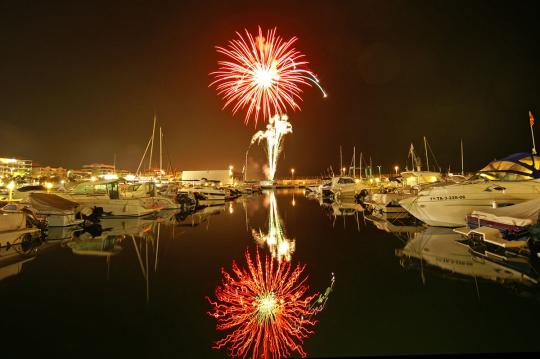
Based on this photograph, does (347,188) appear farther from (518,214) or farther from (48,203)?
(48,203)

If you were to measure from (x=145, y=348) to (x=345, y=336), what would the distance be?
9.22ft

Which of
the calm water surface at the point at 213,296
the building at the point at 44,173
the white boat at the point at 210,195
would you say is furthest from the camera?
the building at the point at 44,173

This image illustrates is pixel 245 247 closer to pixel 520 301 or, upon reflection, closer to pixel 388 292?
pixel 388 292

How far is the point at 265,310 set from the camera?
5.21 m

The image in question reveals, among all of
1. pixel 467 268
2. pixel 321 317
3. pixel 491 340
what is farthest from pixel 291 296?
pixel 467 268

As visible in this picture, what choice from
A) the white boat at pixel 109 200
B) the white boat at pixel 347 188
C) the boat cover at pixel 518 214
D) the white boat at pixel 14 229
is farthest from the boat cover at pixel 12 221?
the white boat at pixel 347 188

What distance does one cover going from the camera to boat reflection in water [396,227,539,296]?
6496 millimetres

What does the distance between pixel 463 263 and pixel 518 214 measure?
12.9 ft

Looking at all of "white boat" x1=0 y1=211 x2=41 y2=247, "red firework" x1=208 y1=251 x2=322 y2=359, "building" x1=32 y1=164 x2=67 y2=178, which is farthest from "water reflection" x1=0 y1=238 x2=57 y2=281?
"building" x1=32 y1=164 x2=67 y2=178

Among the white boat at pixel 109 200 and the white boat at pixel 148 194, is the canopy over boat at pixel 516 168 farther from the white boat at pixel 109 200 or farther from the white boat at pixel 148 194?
the white boat at pixel 148 194

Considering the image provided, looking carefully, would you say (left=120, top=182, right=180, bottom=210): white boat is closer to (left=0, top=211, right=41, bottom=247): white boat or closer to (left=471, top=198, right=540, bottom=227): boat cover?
(left=0, top=211, right=41, bottom=247): white boat

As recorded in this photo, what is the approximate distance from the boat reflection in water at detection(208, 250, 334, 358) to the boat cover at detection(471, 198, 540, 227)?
22.5 feet

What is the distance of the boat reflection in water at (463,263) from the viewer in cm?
650

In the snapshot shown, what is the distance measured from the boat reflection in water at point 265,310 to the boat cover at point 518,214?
685 centimetres
